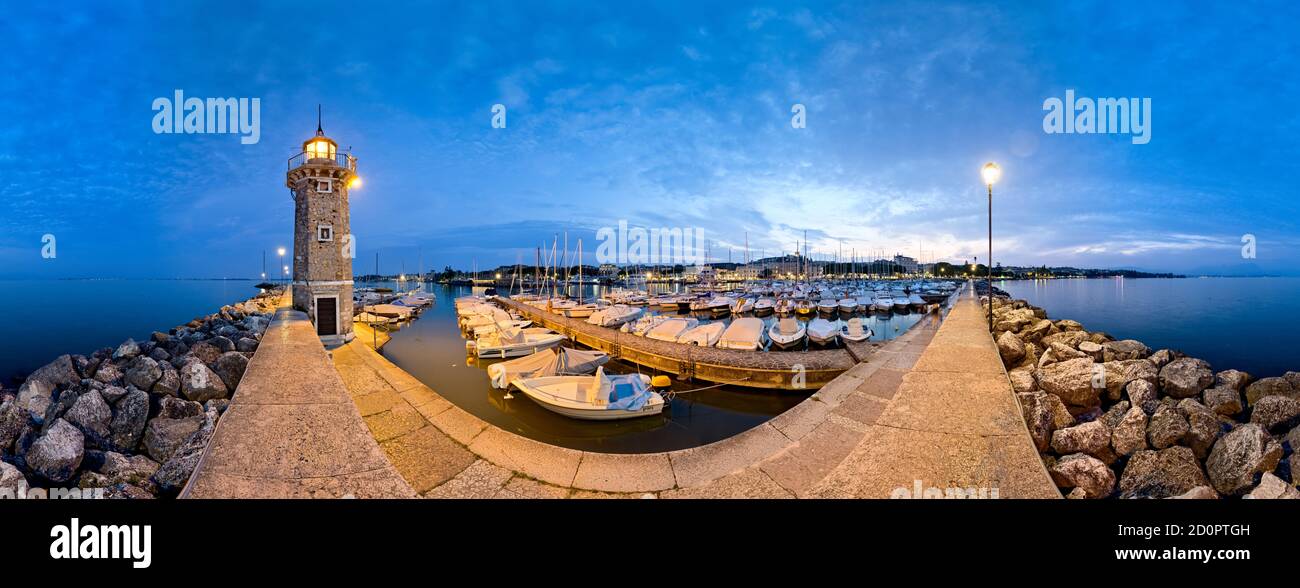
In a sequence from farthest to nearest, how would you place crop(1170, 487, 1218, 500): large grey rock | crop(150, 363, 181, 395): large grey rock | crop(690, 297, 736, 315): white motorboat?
1. crop(690, 297, 736, 315): white motorboat
2. crop(150, 363, 181, 395): large grey rock
3. crop(1170, 487, 1218, 500): large grey rock

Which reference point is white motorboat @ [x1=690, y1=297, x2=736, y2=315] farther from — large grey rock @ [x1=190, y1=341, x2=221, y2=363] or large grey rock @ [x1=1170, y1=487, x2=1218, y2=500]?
large grey rock @ [x1=1170, y1=487, x2=1218, y2=500]

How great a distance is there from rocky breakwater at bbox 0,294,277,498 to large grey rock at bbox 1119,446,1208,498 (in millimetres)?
11514

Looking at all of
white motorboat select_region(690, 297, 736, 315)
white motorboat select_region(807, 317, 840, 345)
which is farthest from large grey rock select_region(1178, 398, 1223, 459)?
white motorboat select_region(690, 297, 736, 315)

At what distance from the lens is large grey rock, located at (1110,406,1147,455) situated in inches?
204

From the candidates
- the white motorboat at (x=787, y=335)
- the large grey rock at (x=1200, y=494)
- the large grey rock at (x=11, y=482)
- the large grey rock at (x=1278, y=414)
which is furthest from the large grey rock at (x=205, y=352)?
the large grey rock at (x=1278, y=414)

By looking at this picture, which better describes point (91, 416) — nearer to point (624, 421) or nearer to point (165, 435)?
point (165, 435)

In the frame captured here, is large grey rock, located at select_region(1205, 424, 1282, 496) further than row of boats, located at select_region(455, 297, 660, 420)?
No

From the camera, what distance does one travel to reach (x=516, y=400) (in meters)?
14.1

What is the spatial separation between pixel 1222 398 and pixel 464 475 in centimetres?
1014

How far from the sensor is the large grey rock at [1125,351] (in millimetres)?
8501

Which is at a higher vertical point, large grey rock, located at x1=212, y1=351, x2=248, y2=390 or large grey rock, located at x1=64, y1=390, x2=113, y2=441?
large grey rock, located at x1=212, y1=351, x2=248, y2=390

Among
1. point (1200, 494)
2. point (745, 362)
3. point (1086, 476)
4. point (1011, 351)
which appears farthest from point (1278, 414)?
point (745, 362)
